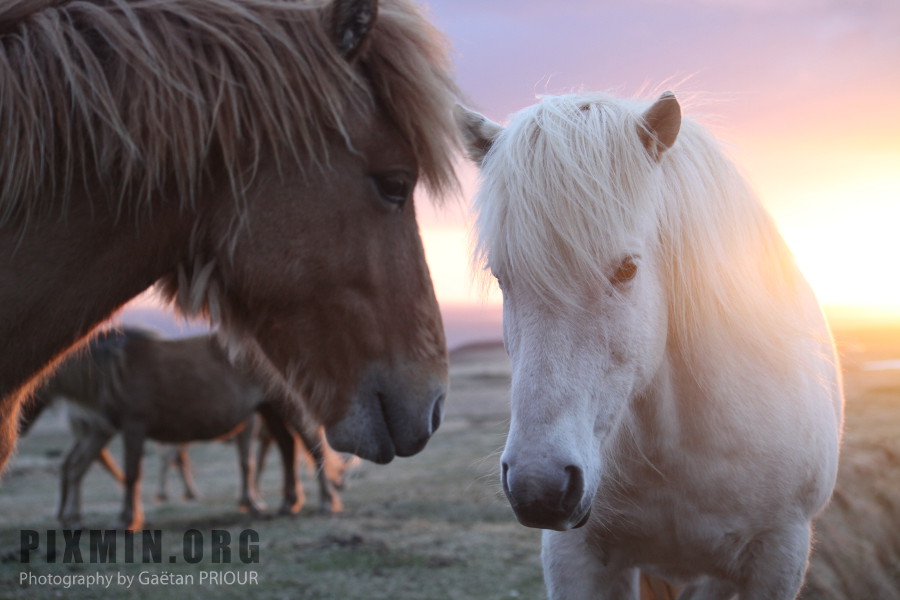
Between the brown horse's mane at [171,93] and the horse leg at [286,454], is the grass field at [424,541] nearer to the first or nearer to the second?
the horse leg at [286,454]

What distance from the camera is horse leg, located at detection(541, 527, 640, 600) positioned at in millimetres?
2242

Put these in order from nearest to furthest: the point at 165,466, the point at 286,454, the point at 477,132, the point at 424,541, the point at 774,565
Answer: the point at 774,565
the point at 477,132
the point at 424,541
the point at 286,454
the point at 165,466

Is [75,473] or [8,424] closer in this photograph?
[8,424]

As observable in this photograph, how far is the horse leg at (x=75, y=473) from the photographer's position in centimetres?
742

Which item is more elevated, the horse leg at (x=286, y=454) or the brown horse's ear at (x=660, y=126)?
the brown horse's ear at (x=660, y=126)

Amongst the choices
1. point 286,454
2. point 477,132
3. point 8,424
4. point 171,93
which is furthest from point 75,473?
point 171,93

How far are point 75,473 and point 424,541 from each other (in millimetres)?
4257

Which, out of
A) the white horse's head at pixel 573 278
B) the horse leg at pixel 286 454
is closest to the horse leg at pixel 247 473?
the horse leg at pixel 286 454

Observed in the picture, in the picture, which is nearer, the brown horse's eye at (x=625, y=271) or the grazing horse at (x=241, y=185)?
the grazing horse at (x=241, y=185)

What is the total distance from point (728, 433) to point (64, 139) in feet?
6.06

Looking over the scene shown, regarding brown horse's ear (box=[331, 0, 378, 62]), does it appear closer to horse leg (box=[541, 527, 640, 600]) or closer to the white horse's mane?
the white horse's mane

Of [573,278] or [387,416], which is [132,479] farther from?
[573,278]

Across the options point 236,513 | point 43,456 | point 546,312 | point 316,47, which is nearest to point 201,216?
point 316,47

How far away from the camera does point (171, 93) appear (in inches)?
65.4
